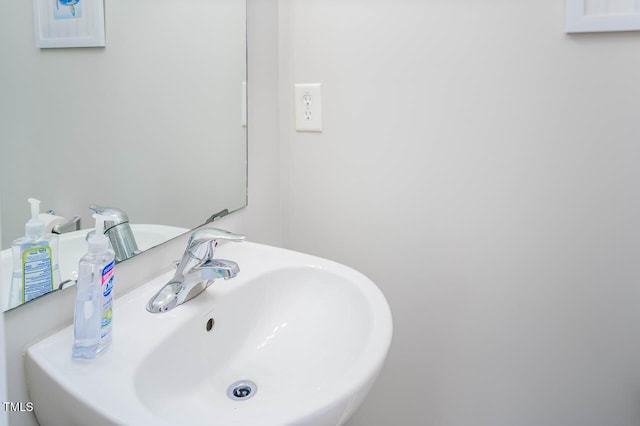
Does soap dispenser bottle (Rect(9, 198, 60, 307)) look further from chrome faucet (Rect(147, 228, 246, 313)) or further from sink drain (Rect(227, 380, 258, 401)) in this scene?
sink drain (Rect(227, 380, 258, 401))

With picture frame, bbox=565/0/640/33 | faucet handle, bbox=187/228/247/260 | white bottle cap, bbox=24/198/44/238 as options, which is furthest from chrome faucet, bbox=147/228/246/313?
picture frame, bbox=565/0/640/33

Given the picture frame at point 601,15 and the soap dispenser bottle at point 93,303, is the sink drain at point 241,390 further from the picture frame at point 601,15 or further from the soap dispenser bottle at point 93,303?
the picture frame at point 601,15

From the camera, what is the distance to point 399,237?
125 cm

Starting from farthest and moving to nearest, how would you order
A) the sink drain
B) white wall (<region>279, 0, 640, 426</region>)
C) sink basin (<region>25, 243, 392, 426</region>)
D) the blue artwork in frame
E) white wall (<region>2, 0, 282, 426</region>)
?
white wall (<region>279, 0, 640, 426</region>) → white wall (<region>2, 0, 282, 426</region>) → the sink drain → the blue artwork in frame → sink basin (<region>25, 243, 392, 426</region>)

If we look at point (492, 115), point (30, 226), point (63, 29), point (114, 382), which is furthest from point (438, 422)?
point (63, 29)

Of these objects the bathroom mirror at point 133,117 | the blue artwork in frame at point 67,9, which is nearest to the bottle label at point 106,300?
the bathroom mirror at point 133,117

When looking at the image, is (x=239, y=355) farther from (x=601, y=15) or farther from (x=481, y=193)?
(x=601, y=15)

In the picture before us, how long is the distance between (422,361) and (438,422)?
185 millimetres

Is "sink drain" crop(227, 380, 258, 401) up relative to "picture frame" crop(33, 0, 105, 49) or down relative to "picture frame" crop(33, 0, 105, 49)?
down

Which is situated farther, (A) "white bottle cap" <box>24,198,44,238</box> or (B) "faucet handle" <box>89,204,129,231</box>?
(B) "faucet handle" <box>89,204,129,231</box>

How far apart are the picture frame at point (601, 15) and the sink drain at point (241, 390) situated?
1.04 meters

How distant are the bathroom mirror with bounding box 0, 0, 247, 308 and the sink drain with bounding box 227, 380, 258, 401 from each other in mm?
355

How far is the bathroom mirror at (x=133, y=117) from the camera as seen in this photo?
66 cm

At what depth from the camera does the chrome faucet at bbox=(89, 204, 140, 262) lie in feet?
2.63
